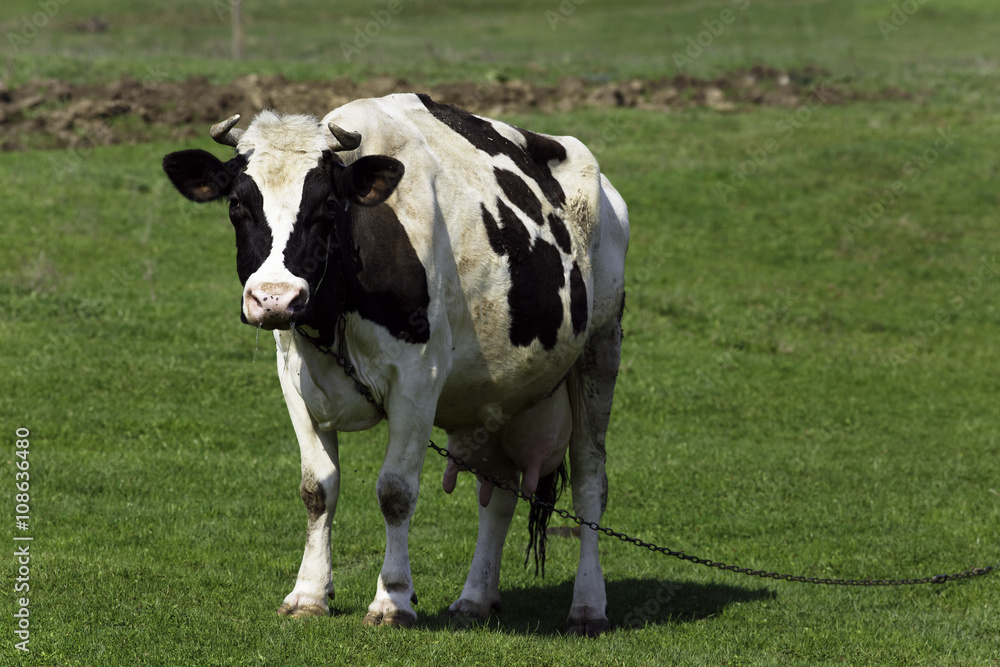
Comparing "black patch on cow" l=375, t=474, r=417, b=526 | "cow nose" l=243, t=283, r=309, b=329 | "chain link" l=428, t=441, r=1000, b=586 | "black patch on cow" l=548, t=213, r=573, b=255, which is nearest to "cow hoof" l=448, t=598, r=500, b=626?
"chain link" l=428, t=441, r=1000, b=586

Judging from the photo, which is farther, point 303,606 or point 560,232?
point 560,232

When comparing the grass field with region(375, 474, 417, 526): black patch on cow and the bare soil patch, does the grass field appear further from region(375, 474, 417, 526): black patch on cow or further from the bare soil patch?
the bare soil patch

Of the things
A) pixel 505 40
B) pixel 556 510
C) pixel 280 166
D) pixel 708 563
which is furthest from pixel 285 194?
pixel 505 40

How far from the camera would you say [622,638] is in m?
7.85

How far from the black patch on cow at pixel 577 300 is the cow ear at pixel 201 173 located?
104 inches

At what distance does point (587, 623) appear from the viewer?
8.23m

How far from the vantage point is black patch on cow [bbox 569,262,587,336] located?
Answer: 26.7ft

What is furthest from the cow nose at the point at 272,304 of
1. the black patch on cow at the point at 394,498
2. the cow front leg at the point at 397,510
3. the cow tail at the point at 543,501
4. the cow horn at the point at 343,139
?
the cow tail at the point at 543,501

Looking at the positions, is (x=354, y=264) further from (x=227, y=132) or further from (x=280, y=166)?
(x=227, y=132)

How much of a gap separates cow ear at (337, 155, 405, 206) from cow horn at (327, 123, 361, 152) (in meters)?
0.09

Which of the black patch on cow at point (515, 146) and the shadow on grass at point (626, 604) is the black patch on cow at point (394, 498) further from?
the black patch on cow at point (515, 146)

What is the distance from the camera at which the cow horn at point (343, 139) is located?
6438 mm

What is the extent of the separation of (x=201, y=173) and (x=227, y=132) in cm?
28

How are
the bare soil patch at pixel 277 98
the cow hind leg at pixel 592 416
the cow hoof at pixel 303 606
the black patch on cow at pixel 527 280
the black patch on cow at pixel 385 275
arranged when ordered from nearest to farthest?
the black patch on cow at pixel 385 275 → the cow hoof at pixel 303 606 → the black patch on cow at pixel 527 280 → the cow hind leg at pixel 592 416 → the bare soil patch at pixel 277 98
